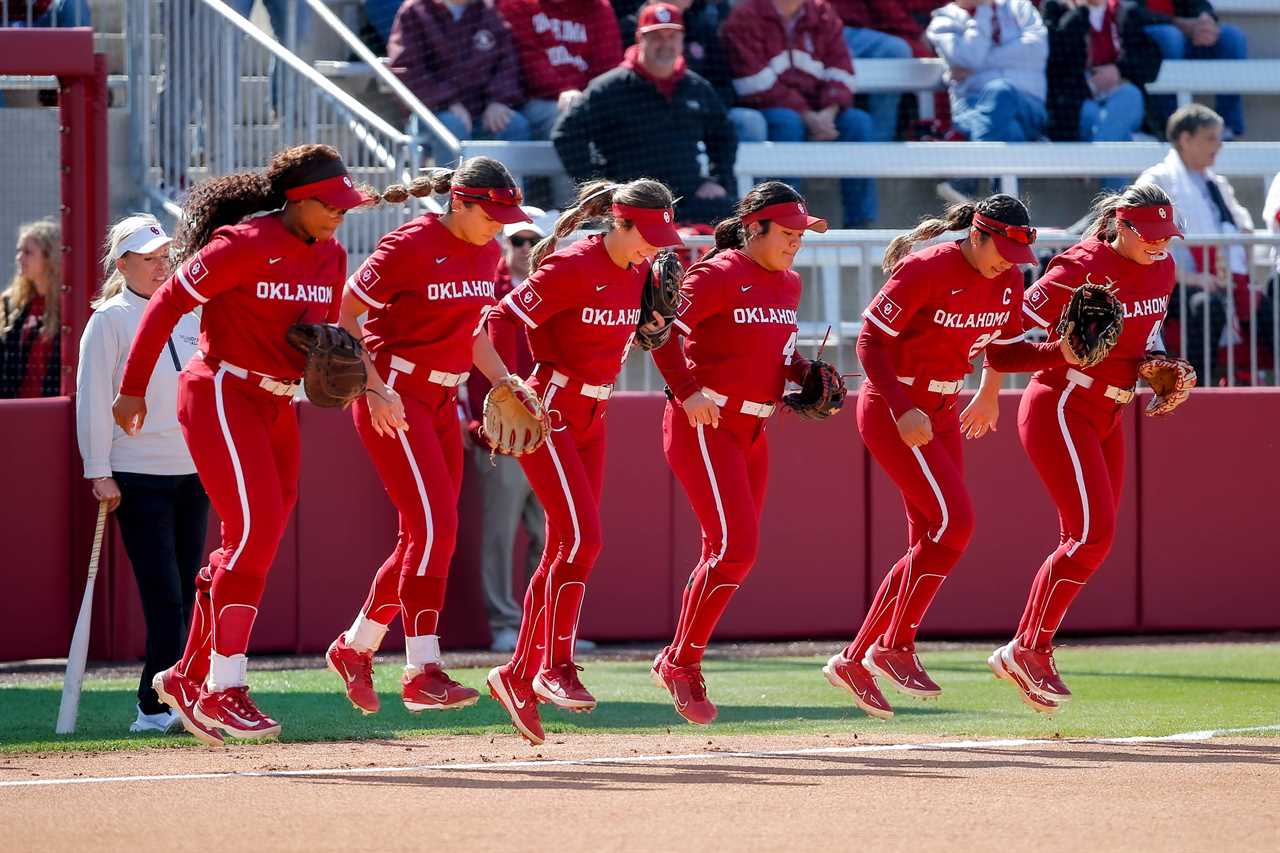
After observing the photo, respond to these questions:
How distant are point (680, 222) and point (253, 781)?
711 cm

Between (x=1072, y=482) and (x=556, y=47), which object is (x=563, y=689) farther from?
(x=556, y=47)

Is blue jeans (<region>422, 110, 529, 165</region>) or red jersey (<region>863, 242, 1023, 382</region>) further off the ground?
blue jeans (<region>422, 110, 529, 165</region>)

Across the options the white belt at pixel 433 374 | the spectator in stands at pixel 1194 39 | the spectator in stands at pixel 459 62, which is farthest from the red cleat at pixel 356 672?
the spectator in stands at pixel 1194 39

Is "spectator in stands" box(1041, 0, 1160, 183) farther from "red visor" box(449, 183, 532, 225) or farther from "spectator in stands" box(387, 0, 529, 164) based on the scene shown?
"red visor" box(449, 183, 532, 225)

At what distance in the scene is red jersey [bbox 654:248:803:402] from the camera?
779cm

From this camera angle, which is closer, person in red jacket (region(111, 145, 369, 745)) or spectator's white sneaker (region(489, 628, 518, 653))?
person in red jacket (region(111, 145, 369, 745))

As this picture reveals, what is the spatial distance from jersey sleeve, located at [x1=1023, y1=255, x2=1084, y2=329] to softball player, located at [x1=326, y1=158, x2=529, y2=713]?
244cm

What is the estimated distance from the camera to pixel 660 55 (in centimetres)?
1282

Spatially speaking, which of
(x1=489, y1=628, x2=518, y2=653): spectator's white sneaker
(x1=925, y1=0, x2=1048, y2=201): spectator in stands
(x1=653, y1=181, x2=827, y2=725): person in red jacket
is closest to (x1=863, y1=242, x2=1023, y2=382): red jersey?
(x1=653, y1=181, x2=827, y2=725): person in red jacket

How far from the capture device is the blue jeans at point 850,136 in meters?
14.1

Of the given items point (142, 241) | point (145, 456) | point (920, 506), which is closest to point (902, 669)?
point (920, 506)

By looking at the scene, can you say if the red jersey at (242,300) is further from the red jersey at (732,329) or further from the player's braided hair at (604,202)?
the red jersey at (732,329)

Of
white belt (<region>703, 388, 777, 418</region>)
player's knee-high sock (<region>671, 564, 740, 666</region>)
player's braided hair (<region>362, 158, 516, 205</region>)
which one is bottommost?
player's knee-high sock (<region>671, 564, 740, 666</region>)

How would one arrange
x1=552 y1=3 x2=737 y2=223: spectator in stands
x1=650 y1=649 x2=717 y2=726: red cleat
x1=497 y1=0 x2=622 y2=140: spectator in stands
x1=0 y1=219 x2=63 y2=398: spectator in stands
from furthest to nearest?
x1=497 y1=0 x2=622 y2=140: spectator in stands
x1=552 y1=3 x2=737 y2=223: spectator in stands
x1=0 y1=219 x2=63 y2=398: spectator in stands
x1=650 y1=649 x2=717 y2=726: red cleat
